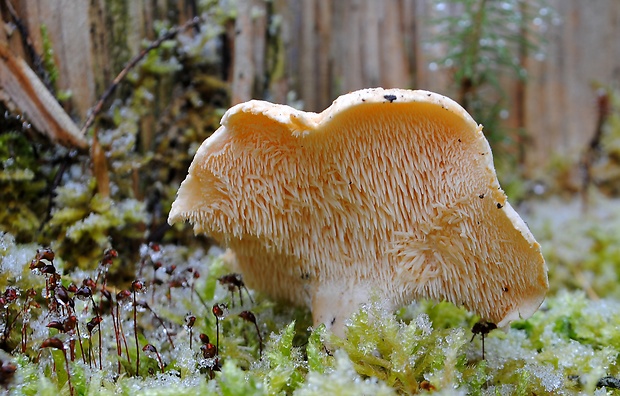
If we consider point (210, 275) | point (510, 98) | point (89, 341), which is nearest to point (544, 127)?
point (510, 98)

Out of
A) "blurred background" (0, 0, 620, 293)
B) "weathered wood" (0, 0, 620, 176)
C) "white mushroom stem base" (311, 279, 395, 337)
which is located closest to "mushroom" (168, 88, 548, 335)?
"white mushroom stem base" (311, 279, 395, 337)

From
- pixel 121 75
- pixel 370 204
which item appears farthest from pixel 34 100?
pixel 370 204

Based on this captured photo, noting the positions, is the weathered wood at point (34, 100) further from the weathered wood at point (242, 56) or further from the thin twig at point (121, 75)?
the weathered wood at point (242, 56)

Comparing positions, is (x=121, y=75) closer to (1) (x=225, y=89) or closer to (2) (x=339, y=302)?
(1) (x=225, y=89)

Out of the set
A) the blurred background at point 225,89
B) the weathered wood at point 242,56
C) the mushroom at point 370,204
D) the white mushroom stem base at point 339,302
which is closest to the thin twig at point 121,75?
the blurred background at point 225,89

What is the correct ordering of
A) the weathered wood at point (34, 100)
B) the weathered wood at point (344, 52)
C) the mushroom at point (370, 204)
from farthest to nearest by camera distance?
the weathered wood at point (344, 52) → the weathered wood at point (34, 100) → the mushroom at point (370, 204)

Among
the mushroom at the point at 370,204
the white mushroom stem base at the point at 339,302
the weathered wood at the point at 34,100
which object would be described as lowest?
the white mushroom stem base at the point at 339,302

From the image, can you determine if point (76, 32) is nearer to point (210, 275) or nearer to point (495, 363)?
point (210, 275)
